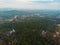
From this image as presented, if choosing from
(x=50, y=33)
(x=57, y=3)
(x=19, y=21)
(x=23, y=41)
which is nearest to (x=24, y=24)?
(x=19, y=21)

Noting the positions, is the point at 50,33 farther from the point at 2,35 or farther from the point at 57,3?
the point at 2,35

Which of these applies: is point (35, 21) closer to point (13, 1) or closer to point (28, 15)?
point (28, 15)

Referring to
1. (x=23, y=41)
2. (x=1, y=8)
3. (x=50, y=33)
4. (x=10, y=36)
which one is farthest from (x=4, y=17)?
(x=50, y=33)

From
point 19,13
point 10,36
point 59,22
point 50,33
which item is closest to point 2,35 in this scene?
point 10,36

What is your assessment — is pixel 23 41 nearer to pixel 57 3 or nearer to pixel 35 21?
pixel 35 21

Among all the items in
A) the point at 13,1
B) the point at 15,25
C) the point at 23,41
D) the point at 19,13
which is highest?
the point at 13,1

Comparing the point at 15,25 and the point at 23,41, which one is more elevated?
the point at 15,25

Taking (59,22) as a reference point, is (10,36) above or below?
below

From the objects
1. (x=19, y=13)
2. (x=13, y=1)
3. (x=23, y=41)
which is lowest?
(x=23, y=41)
